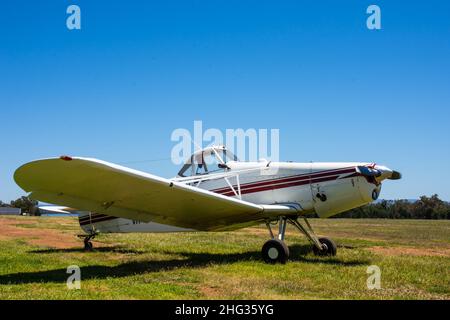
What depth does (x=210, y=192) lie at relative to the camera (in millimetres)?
8859

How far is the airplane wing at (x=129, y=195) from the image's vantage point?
6.93 metres

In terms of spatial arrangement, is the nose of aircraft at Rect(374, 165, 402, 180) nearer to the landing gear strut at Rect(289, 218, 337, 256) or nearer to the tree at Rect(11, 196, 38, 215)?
the landing gear strut at Rect(289, 218, 337, 256)

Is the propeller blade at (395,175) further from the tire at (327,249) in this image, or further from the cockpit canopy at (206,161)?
the cockpit canopy at (206,161)

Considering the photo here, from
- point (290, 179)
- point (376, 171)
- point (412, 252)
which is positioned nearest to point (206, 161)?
point (290, 179)

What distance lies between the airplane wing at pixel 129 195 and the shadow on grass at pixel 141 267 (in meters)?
0.91

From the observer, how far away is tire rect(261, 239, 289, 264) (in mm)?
9688

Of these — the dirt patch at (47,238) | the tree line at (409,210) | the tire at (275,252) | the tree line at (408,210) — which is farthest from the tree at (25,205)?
the tire at (275,252)

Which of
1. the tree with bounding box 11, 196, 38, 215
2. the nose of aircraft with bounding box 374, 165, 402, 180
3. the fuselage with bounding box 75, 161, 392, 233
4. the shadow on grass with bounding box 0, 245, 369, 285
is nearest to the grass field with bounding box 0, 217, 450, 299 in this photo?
the shadow on grass with bounding box 0, 245, 369, 285

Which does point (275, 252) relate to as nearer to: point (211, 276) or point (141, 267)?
point (211, 276)

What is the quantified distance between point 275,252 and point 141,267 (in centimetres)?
287

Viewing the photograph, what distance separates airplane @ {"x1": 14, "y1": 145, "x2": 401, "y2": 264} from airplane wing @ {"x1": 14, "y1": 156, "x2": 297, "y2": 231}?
0.01 m

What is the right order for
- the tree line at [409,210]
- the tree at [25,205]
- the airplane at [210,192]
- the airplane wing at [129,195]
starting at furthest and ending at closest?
the tree at [25,205] → the tree line at [409,210] → the airplane at [210,192] → the airplane wing at [129,195]
